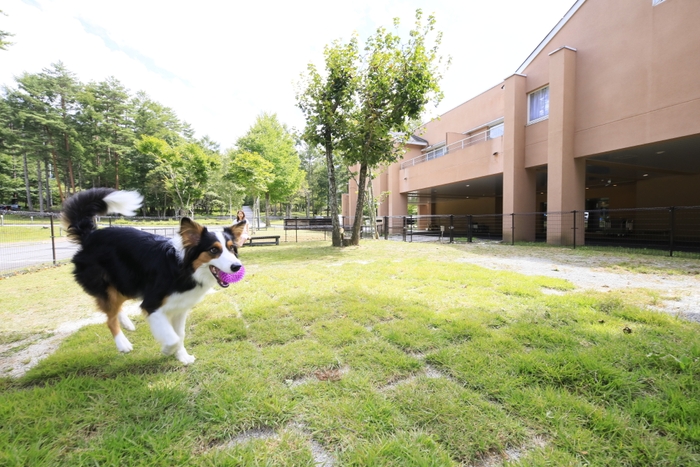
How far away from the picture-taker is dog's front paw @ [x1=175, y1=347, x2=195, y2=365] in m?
2.52

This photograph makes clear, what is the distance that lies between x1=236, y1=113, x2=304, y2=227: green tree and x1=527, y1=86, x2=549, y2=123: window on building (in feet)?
70.0

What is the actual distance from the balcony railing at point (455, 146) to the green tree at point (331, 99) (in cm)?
929

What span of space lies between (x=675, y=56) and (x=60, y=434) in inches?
610

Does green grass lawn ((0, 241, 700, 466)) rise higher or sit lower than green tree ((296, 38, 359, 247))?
lower

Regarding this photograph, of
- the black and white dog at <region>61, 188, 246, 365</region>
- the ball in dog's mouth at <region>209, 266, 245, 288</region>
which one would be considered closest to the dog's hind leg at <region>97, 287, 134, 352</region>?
the black and white dog at <region>61, 188, 246, 365</region>

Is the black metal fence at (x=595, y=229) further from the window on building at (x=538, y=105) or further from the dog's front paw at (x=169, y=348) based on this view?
the dog's front paw at (x=169, y=348)

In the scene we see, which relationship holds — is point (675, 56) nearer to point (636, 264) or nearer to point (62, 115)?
point (636, 264)

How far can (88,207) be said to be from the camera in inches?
108

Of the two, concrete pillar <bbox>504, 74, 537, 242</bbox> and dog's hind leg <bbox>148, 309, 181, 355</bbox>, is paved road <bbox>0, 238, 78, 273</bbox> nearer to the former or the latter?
dog's hind leg <bbox>148, 309, 181, 355</bbox>

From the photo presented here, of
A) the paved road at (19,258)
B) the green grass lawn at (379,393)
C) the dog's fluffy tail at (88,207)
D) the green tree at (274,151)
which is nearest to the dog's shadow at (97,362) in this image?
the green grass lawn at (379,393)

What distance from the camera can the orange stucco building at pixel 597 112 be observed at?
902 centimetres

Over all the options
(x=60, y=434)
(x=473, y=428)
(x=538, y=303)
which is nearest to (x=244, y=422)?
(x=60, y=434)

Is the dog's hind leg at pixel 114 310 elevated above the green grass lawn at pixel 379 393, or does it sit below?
above

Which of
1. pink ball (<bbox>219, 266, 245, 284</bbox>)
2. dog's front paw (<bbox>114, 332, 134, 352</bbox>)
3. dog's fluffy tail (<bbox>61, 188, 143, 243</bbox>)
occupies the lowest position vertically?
dog's front paw (<bbox>114, 332, 134, 352</bbox>)
